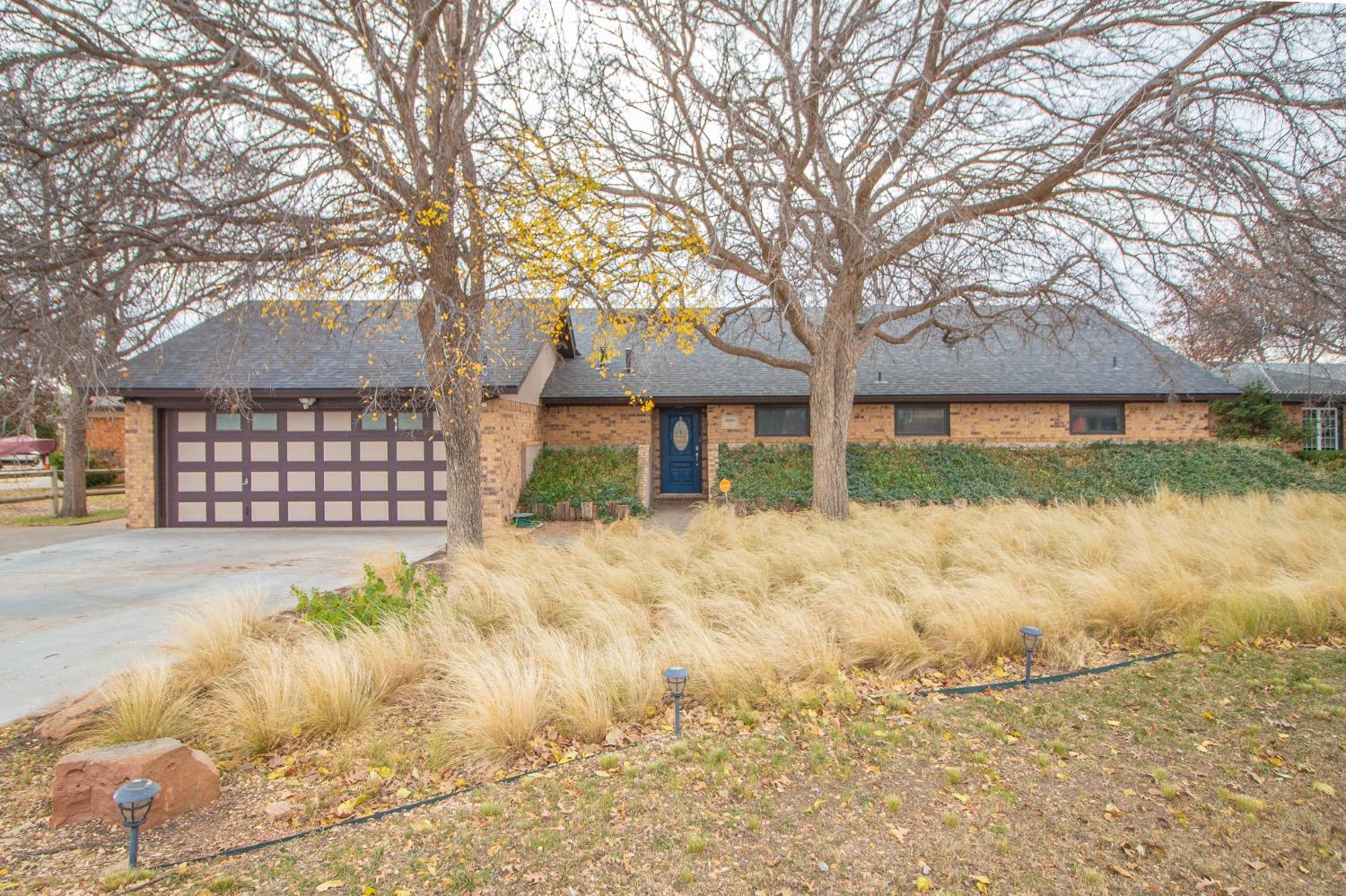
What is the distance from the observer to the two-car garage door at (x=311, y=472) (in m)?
13.0

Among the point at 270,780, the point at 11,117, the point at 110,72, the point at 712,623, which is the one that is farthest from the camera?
the point at 110,72

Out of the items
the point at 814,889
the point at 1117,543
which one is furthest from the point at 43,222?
the point at 1117,543

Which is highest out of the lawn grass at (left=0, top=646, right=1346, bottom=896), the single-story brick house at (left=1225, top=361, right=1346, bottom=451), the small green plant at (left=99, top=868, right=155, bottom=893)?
the single-story brick house at (left=1225, top=361, right=1346, bottom=451)

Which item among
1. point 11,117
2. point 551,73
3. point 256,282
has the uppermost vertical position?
point 551,73

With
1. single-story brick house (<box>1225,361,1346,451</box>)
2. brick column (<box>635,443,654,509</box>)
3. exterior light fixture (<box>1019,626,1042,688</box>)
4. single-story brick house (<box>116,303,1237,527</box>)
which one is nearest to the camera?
exterior light fixture (<box>1019,626,1042,688</box>)

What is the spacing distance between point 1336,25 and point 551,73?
7.95 meters

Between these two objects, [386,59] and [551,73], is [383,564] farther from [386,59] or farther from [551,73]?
[551,73]

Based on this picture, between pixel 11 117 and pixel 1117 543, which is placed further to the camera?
pixel 1117 543

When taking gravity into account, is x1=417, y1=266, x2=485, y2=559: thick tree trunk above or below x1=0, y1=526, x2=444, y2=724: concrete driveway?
above

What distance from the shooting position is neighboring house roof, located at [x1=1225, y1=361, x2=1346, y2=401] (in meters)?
17.3

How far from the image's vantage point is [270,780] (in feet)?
11.6

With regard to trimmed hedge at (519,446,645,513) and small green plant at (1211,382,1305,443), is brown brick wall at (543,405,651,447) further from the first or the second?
small green plant at (1211,382,1305,443)

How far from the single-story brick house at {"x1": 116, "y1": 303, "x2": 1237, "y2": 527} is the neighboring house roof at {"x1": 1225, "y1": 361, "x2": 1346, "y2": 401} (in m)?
3.50

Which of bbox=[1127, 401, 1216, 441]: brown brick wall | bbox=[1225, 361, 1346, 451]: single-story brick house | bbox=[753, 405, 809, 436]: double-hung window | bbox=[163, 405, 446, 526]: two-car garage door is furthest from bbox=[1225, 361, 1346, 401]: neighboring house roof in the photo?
bbox=[163, 405, 446, 526]: two-car garage door
